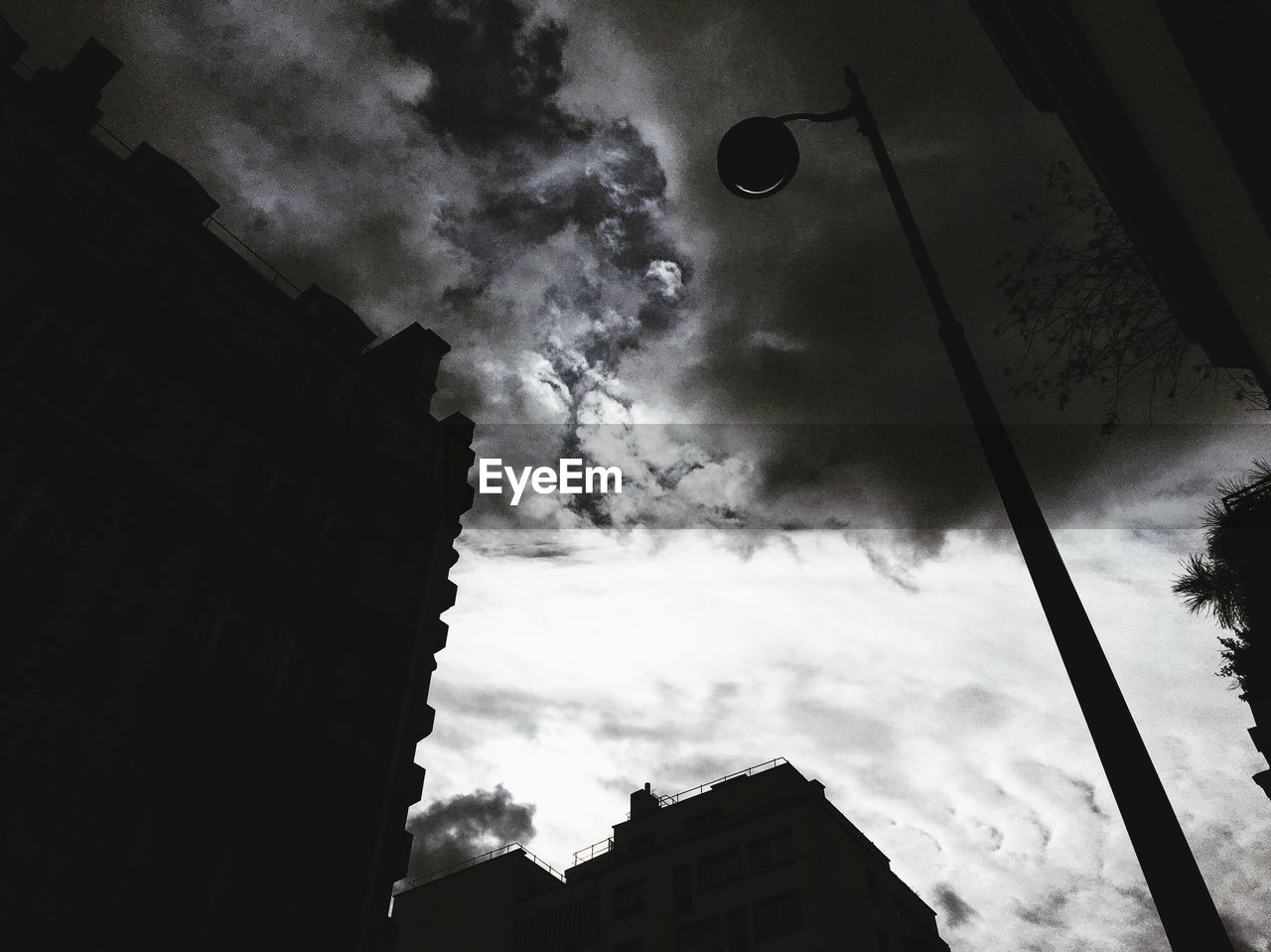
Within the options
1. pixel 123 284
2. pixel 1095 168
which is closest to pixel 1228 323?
pixel 1095 168

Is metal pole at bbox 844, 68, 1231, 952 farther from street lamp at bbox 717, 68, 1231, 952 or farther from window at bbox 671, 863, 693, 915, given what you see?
window at bbox 671, 863, 693, 915

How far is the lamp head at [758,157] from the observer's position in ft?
21.9

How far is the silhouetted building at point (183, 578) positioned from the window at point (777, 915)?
27872 millimetres

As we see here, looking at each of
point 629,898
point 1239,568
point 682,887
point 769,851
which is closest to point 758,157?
point 1239,568

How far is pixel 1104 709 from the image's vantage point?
11.1 feet

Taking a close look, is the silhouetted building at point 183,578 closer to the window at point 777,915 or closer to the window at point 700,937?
the window at point 777,915

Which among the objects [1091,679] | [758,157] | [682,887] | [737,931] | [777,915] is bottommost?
[1091,679]

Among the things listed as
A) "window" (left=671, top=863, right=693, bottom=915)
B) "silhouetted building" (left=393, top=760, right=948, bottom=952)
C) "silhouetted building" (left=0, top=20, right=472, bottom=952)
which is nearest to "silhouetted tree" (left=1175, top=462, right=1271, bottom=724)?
"silhouetted building" (left=0, top=20, right=472, bottom=952)

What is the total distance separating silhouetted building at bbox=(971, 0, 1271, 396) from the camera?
3.82 metres

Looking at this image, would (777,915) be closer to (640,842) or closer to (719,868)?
(719,868)

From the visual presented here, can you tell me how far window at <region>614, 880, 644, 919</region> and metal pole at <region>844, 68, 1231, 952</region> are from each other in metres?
46.9

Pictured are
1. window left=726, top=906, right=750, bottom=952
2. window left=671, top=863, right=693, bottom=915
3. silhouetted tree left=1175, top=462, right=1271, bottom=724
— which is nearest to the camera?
silhouetted tree left=1175, top=462, right=1271, bottom=724

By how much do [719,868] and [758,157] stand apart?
146 feet

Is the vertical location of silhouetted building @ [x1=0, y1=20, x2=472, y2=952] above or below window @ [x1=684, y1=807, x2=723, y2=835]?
below
